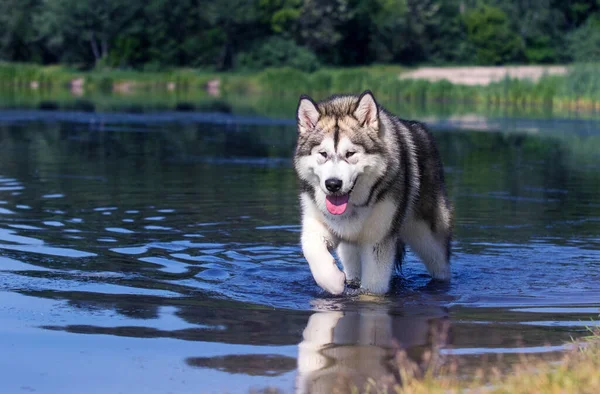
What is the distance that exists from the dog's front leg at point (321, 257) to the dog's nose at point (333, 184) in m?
0.54

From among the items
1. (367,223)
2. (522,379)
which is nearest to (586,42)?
(367,223)

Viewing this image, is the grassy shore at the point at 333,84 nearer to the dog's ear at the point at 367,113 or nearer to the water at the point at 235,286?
the water at the point at 235,286

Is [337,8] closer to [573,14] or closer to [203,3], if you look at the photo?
[203,3]

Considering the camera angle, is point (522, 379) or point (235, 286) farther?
point (235, 286)

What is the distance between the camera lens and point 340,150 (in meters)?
7.53

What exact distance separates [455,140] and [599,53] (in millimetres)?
53817

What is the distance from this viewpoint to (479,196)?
1540 centimetres

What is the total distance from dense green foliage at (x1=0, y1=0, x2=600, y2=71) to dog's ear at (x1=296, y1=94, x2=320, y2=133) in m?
64.4

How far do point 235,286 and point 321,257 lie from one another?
118 cm

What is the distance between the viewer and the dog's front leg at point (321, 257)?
25.5ft

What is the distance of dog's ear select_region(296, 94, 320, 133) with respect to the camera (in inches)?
306

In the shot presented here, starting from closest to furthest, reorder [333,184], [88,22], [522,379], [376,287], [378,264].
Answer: [522,379] → [333,184] → [378,264] → [376,287] → [88,22]

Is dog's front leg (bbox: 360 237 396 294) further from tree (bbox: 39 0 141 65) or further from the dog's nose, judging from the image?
tree (bbox: 39 0 141 65)

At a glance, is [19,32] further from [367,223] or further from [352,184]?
[352,184]
